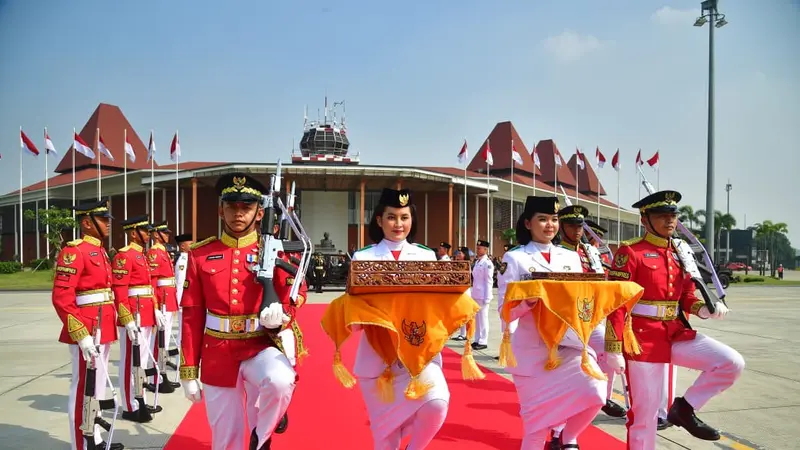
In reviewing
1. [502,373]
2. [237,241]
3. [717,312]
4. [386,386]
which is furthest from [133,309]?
[717,312]

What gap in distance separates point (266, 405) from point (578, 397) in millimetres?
2028

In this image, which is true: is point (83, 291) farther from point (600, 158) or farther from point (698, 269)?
point (600, 158)

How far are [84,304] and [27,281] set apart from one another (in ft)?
105

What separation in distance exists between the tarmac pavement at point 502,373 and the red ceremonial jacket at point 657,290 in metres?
1.20

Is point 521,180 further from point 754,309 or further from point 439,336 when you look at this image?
point 439,336

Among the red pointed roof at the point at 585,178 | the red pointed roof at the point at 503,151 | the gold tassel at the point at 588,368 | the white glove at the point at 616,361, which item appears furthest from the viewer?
the red pointed roof at the point at 585,178

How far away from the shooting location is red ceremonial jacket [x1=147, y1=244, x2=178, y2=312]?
761 centimetres

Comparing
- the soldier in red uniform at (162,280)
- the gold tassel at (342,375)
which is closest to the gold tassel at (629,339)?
the gold tassel at (342,375)

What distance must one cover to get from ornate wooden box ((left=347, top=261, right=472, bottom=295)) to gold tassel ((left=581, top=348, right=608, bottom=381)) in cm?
113

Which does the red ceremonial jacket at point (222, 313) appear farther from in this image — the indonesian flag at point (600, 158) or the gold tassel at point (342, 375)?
the indonesian flag at point (600, 158)

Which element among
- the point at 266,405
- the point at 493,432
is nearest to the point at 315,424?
the point at 493,432

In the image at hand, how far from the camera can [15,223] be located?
4225 cm

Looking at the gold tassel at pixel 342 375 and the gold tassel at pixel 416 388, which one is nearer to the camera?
the gold tassel at pixel 416 388

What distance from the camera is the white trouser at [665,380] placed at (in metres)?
4.08
